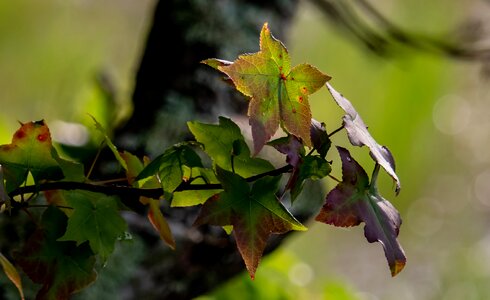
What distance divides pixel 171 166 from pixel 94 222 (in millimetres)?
56

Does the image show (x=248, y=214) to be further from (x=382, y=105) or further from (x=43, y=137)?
(x=382, y=105)

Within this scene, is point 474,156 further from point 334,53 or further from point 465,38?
point 465,38

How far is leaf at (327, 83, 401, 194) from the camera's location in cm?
42

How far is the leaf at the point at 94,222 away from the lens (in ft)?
1.48

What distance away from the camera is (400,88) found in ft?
7.23

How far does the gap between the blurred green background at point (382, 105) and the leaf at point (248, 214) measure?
1077mm

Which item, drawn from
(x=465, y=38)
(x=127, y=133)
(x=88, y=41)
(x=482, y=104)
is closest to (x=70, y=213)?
(x=127, y=133)

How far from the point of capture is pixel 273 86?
16.7 inches

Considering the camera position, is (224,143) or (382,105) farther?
(382,105)

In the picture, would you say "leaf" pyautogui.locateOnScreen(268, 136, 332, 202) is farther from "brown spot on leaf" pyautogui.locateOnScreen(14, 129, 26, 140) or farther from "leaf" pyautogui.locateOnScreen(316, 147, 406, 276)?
"brown spot on leaf" pyautogui.locateOnScreen(14, 129, 26, 140)

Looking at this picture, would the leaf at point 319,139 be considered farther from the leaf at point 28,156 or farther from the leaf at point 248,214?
the leaf at point 28,156

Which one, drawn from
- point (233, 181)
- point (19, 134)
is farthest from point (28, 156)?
point (233, 181)

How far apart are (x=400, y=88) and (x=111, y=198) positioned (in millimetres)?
1822

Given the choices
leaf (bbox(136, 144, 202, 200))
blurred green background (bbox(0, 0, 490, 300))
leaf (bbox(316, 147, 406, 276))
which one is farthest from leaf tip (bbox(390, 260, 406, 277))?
blurred green background (bbox(0, 0, 490, 300))
